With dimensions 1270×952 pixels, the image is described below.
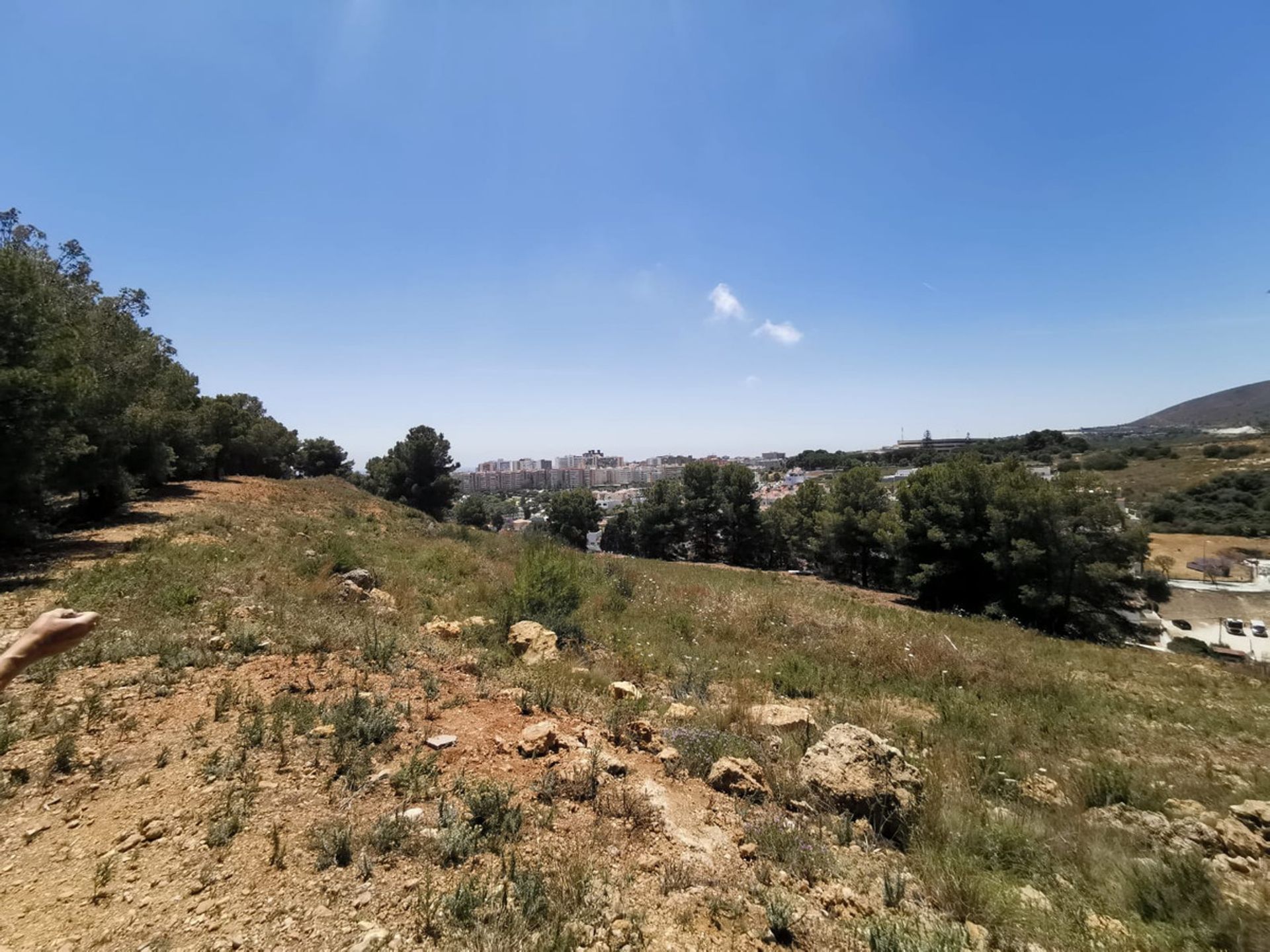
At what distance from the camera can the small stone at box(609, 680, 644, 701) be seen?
230 inches

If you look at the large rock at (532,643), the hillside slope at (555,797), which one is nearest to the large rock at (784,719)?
the hillside slope at (555,797)

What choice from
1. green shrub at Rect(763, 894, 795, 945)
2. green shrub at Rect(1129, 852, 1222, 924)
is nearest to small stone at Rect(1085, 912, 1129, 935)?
green shrub at Rect(1129, 852, 1222, 924)

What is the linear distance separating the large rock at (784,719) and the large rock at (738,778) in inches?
40.5

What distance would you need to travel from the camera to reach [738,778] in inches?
162

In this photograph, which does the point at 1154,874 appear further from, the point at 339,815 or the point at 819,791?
the point at 339,815

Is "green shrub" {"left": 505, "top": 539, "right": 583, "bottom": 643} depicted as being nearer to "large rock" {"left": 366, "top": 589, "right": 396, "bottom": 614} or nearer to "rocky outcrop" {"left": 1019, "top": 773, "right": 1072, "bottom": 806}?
"large rock" {"left": 366, "top": 589, "right": 396, "bottom": 614}

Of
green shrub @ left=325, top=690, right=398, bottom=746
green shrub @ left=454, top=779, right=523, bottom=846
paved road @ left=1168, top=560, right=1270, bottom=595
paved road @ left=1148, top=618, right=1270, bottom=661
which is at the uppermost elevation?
green shrub @ left=325, top=690, right=398, bottom=746

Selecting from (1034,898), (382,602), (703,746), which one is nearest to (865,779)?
(1034,898)

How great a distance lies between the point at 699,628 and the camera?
985 centimetres

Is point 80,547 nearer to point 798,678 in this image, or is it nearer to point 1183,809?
point 798,678

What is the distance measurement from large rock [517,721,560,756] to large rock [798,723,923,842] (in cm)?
220

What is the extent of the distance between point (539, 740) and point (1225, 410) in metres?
193

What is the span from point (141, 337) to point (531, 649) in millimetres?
22985

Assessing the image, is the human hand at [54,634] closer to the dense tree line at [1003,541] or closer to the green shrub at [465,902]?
the green shrub at [465,902]
